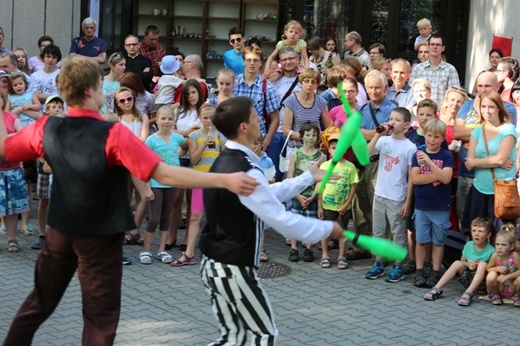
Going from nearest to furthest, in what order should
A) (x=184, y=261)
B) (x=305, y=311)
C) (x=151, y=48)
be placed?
(x=305, y=311)
(x=184, y=261)
(x=151, y=48)

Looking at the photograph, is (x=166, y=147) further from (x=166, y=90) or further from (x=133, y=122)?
(x=166, y=90)

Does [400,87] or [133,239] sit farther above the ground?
[400,87]

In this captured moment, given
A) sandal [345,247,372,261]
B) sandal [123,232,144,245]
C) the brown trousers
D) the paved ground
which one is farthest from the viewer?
sandal [123,232,144,245]

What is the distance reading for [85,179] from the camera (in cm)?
479

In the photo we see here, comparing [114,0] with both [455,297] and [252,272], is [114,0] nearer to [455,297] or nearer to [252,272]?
[455,297]

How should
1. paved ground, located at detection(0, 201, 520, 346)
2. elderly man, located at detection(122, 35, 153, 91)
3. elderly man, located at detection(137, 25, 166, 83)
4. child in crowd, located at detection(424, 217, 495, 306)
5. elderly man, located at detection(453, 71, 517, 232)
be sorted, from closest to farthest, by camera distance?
paved ground, located at detection(0, 201, 520, 346) → child in crowd, located at detection(424, 217, 495, 306) → elderly man, located at detection(453, 71, 517, 232) → elderly man, located at detection(122, 35, 153, 91) → elderly man, located at detection(137, 25, 166, 83)

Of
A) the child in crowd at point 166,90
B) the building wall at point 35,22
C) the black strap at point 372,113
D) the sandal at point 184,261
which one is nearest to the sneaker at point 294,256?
the sandal at point 184,261

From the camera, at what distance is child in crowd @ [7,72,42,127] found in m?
9.81

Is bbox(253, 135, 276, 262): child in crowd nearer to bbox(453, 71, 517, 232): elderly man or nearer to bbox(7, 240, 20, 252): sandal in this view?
bbox(453, 71, 517, 232): elderly man

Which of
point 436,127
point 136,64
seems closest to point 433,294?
point 436,127

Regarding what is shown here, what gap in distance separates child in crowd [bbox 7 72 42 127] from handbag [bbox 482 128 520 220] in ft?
15.7

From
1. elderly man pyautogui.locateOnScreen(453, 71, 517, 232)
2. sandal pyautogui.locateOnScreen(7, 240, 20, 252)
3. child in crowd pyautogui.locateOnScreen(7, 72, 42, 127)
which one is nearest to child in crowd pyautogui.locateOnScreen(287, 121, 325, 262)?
elderly man pyautogui.locateOnScreen(453, 71, 517, 232)

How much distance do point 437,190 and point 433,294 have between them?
92cm

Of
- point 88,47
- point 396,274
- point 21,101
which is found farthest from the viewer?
point 88,47
